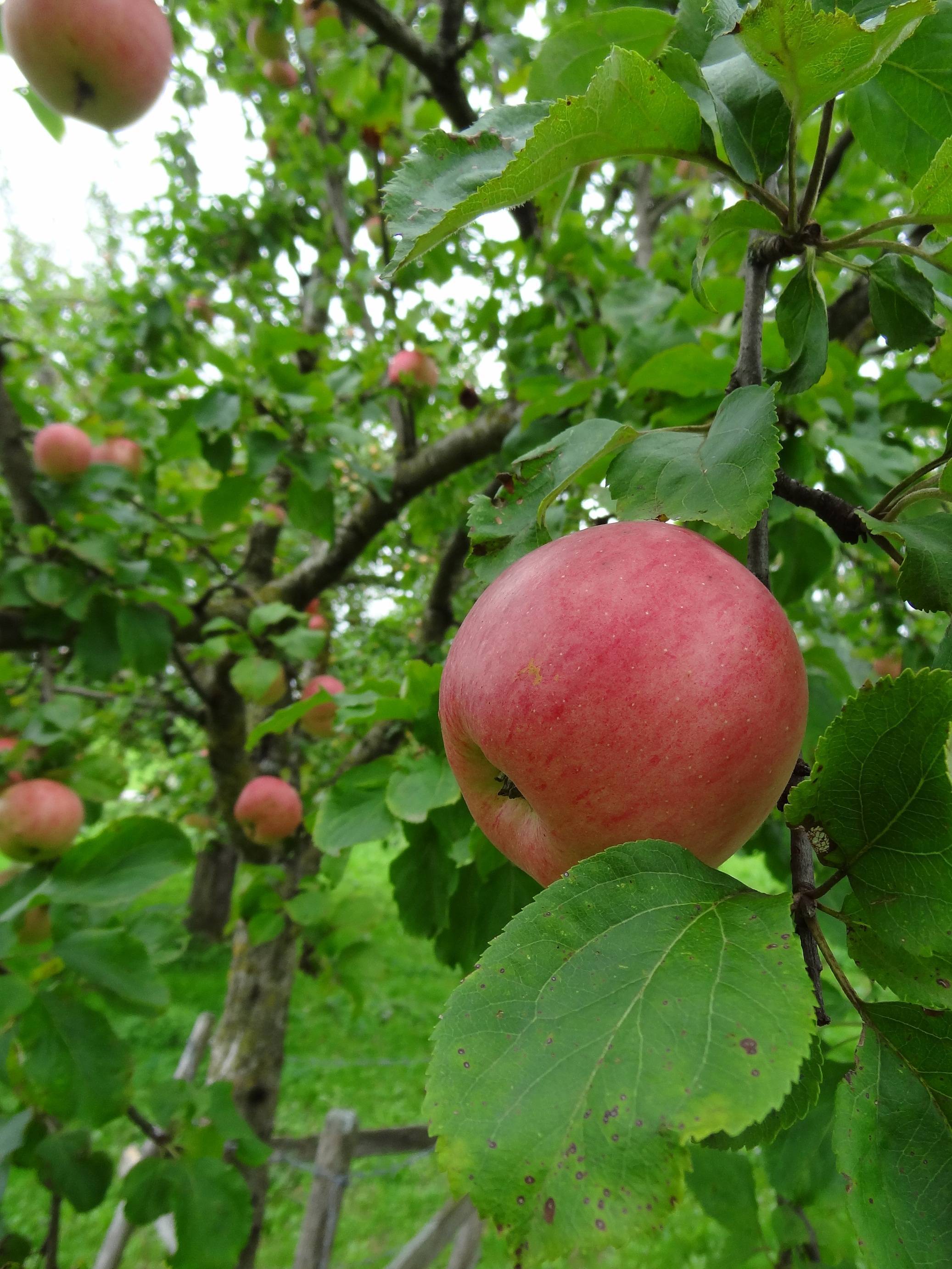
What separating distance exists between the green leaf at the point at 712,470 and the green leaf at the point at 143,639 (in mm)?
1627

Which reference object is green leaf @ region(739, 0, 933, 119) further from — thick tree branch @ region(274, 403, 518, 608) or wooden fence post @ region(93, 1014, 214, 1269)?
wooden fence post @ region(93, 1014, 214, 1269)

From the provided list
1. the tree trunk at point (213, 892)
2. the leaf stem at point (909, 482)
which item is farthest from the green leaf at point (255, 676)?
the tree trunk at point (213, 892)

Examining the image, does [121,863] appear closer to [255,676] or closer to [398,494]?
[255,676]

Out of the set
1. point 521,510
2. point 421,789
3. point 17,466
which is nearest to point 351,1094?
point 17,466

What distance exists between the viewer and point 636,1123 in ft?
1.14

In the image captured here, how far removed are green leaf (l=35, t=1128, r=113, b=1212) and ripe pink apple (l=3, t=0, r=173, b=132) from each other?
2208 millimetres

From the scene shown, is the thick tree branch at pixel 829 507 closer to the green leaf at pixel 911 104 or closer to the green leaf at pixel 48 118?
the green leaf at pixel 911 104

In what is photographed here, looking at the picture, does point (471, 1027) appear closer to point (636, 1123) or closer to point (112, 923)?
point (636, 1123)

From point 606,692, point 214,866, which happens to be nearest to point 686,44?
point 606,692

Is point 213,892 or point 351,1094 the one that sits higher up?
point 213,892

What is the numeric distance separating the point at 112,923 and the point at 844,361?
1.84 m

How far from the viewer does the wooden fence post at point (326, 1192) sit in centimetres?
245

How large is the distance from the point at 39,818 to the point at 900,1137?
69.9 inches

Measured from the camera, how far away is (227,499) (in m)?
1.94
